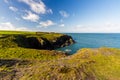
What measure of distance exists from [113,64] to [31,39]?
59.0 m

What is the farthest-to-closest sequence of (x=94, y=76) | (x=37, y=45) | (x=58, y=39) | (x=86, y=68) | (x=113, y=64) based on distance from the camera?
1. (x=58, y=39)
2. (x=37, y=45)
3. (x=113, y=64)
4. (x=86, y=68)
5. (x=94, y=76)

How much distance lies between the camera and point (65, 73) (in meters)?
21.8

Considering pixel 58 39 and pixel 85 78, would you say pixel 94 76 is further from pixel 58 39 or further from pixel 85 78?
pixel 58 39

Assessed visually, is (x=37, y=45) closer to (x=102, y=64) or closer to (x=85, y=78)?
(x=102, y=64)

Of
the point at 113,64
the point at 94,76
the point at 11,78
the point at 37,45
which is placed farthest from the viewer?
the point at 37,45

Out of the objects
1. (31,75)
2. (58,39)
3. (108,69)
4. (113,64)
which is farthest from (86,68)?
(58,39)

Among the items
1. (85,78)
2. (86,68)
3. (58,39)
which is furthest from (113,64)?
(58,39)

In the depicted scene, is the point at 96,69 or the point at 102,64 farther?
the point at 102,64

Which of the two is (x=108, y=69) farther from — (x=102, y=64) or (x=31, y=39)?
(x=31, y=39)

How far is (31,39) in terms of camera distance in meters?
78.9

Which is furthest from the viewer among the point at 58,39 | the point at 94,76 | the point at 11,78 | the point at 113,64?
the point at 58,39

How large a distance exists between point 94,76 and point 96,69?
3802mm

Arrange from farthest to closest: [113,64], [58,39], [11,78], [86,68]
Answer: [58,39]
[113,64]
[86,68]
[11,78]

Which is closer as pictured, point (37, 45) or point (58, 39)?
point (37, 45)
